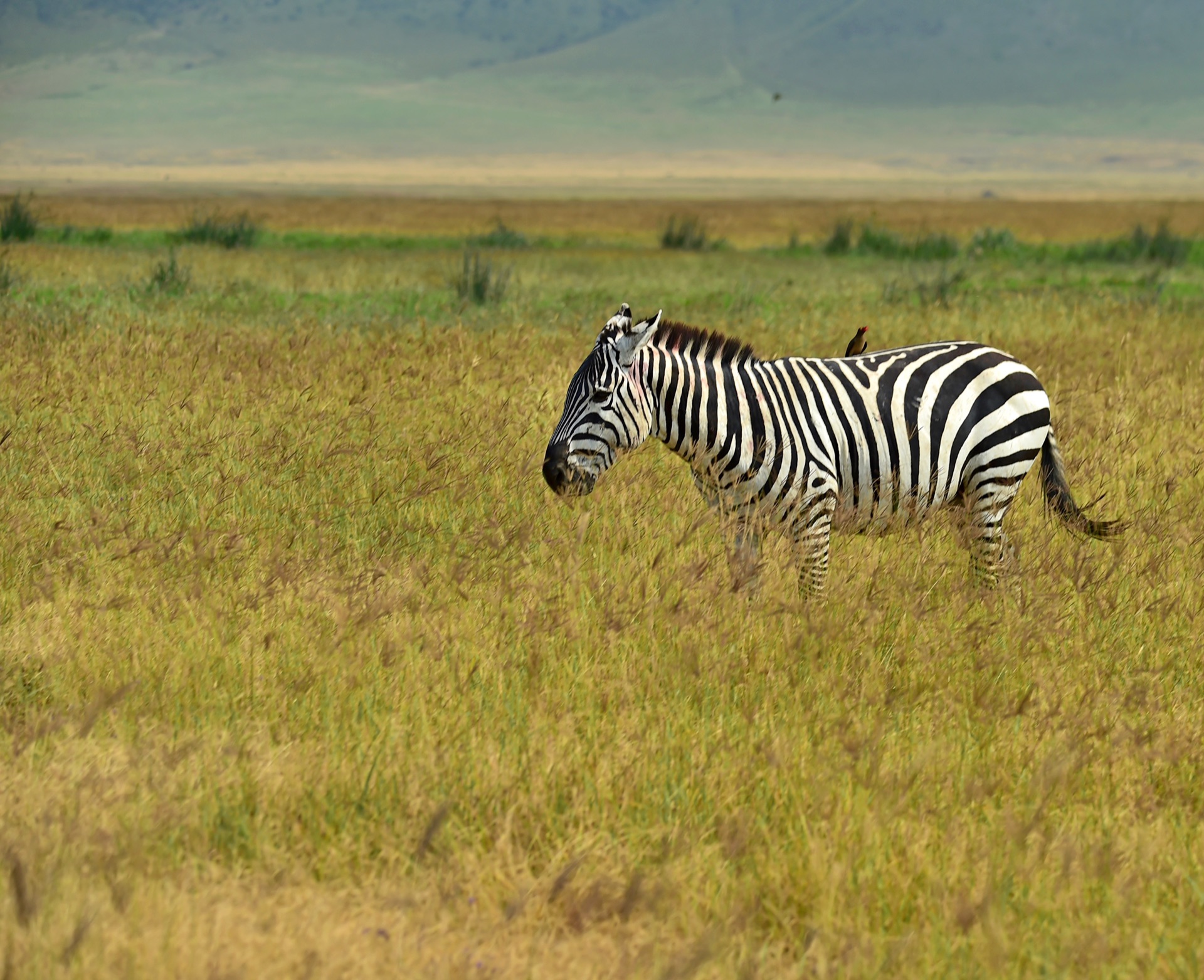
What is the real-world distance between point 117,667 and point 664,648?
6.63ft

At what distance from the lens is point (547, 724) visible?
14.6 ft

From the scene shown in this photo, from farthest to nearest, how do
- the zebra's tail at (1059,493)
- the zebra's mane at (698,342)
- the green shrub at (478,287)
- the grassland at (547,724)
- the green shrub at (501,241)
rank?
the green shrub at (501,241) < the green shrub at (478,287) < the zebra's tail at (1059,493) < the zebra's mane at (698,342) < the grassland at (547,724)

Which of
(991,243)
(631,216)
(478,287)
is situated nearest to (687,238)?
(991,243)

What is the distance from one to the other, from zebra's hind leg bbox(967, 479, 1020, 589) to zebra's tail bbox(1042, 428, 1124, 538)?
32 centimetres

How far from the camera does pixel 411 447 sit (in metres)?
8.69

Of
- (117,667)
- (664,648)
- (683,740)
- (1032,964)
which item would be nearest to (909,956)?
(1032,964)

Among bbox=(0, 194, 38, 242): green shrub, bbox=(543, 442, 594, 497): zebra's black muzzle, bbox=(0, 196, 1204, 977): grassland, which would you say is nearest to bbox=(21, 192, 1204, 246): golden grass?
bbox=(0, 194, 38, 242): green shrub

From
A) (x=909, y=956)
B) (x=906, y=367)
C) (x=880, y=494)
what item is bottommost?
(x=909, y=956)

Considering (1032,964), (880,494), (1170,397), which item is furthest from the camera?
(1170,397)

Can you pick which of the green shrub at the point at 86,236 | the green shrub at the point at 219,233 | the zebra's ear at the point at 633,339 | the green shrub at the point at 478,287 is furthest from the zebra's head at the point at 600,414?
the green shrub at the point at 86,236

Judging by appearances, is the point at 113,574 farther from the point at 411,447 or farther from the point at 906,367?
the point at 906,367

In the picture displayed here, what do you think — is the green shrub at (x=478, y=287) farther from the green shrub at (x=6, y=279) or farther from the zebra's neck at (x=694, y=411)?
the zebra's neck at (x=694, y=411)

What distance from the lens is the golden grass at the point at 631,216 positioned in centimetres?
5656

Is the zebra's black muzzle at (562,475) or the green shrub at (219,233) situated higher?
the green shrub at (219,233)
